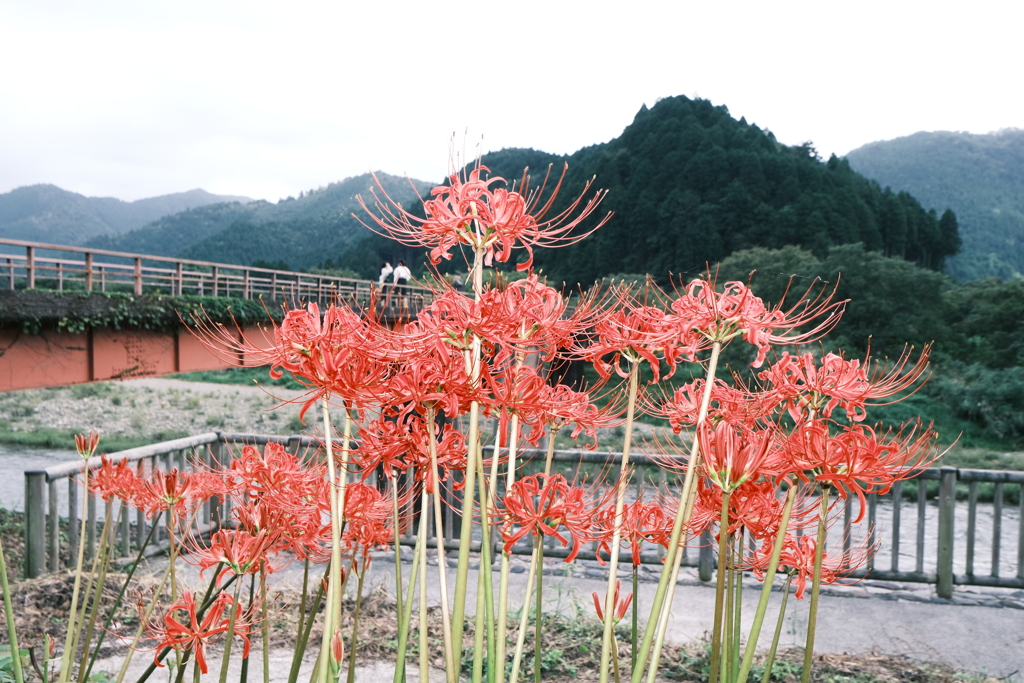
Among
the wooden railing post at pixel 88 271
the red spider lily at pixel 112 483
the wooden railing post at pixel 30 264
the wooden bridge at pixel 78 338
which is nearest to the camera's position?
the red spider lily at pixel 112 483

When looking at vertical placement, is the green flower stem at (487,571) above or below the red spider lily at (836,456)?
below

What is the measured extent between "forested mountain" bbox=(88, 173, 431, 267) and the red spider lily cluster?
37cm


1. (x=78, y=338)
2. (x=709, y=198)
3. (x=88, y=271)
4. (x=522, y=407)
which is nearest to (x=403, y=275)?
(x=78, y=338)

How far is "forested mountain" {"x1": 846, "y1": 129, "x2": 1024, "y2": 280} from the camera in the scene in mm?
58431

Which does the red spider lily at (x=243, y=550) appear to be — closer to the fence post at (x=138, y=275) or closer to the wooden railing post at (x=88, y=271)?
the wooden railing post at (x=88, y=271)

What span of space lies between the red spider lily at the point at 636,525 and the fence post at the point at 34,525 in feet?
17.6

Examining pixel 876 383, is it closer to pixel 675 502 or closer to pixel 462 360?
pixel 675 502

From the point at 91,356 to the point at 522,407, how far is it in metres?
10.2

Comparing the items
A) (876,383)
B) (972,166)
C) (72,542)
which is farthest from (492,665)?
(972,166)

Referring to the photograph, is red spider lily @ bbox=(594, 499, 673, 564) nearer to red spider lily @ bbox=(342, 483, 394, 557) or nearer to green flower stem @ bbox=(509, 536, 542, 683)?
green flower stem @ bbox=(509, 536, 542, 683)

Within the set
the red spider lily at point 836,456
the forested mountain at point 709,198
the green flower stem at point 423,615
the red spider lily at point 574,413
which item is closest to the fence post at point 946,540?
the red spider lily at point 836,456

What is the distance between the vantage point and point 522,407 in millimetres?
1285

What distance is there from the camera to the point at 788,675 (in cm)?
394

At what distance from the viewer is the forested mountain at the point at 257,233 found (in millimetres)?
27672
